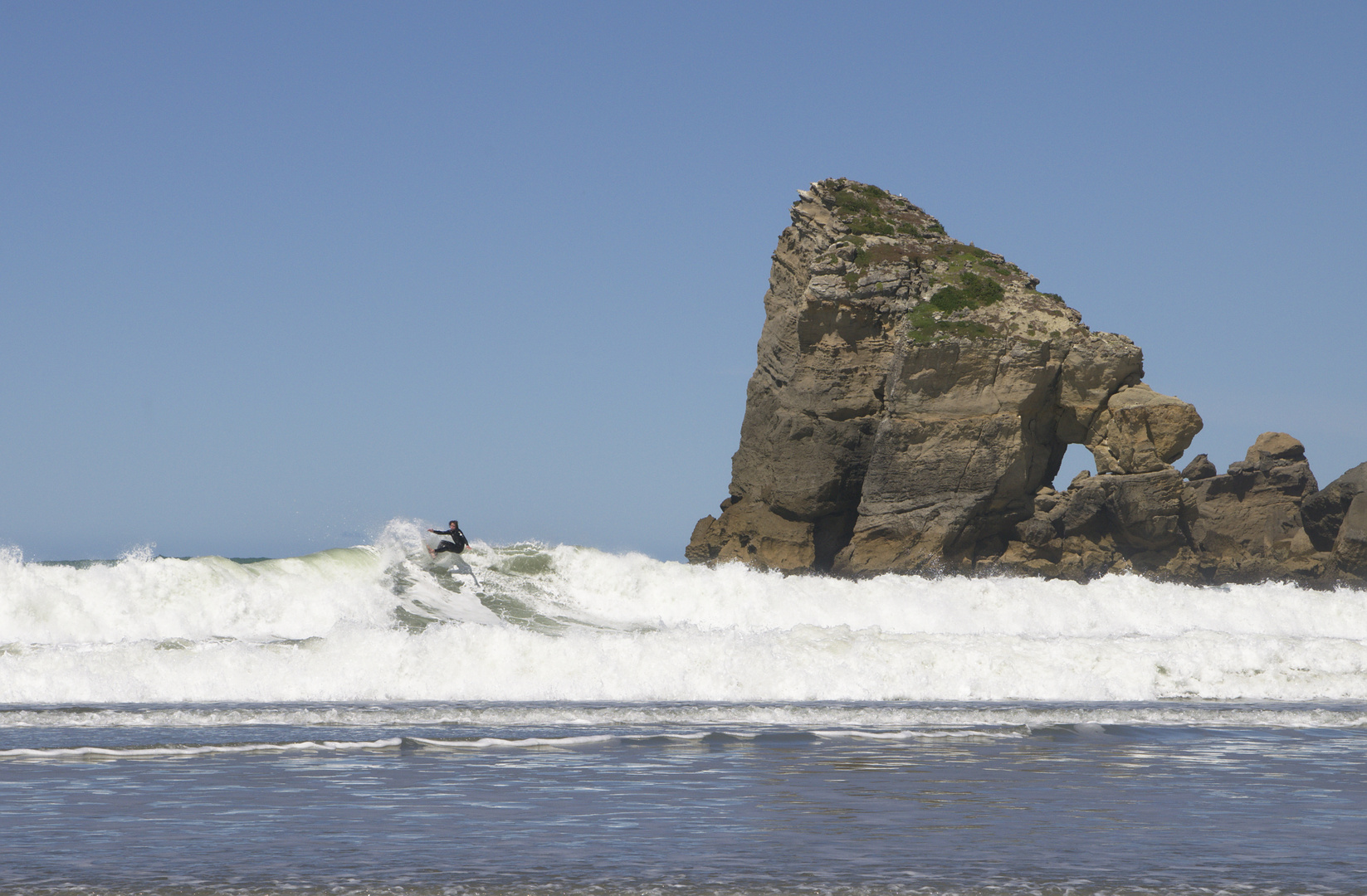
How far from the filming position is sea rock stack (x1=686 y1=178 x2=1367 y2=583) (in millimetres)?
31984

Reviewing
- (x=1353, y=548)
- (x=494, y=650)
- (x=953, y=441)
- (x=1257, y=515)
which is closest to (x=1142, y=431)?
(x=953, y=441)

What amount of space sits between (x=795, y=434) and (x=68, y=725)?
23.3 m

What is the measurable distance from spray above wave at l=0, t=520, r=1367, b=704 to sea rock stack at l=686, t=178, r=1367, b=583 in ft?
15.9

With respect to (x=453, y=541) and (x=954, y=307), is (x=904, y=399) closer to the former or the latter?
(x=954, y=307)

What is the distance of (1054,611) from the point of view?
28875mm

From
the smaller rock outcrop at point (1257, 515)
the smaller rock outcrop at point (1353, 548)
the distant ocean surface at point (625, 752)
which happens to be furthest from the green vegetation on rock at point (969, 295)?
the distant ocean surface at point (625, 752)

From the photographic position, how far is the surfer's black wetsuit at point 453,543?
28.1 m

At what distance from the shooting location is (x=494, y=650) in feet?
56.7

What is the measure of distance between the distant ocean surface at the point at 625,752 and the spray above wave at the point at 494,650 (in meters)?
0.06

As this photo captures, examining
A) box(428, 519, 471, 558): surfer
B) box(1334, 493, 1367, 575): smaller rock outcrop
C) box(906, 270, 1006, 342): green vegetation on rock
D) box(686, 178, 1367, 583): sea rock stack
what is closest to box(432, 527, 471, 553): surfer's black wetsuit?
box(428, 519, 471, 558): surfer

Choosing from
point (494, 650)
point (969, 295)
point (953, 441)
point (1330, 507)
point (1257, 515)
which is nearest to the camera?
point (494, 650)

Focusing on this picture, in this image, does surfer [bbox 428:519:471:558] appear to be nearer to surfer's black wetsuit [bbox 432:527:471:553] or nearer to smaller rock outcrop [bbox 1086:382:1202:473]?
surfer's black wetsuit [bbox 432:527:471:553]

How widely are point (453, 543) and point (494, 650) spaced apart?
11281 millimetres

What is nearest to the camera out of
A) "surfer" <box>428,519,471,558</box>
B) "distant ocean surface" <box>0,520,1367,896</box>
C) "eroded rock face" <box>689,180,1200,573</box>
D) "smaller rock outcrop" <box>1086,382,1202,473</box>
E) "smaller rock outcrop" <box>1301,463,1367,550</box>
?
"distant ocean surface" <box>0,520,1367,896</box>
